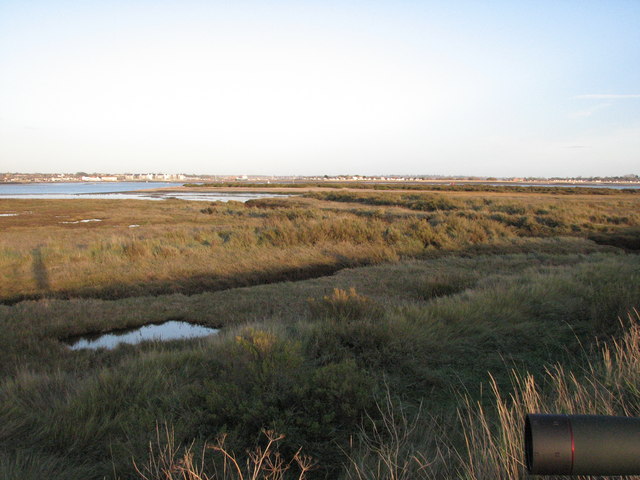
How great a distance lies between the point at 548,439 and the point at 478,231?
19.5 metres

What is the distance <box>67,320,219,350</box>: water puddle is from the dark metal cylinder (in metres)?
7.07

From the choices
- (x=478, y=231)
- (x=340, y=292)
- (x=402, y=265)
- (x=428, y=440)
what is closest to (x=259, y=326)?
(x=340, y=292)

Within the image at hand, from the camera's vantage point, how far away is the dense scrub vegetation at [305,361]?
3535 mm

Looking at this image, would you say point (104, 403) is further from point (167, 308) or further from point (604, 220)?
point (604, 220)

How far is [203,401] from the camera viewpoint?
4297 millimetres

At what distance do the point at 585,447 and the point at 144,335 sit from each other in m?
8.34

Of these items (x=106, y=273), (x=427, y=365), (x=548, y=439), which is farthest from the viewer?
(x=106, y=273)

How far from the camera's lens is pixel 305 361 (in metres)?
5.61

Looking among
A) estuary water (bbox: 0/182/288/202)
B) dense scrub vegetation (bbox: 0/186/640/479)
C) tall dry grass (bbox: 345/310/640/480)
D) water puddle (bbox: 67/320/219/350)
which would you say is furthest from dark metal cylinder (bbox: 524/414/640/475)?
estuary water (bbox: 0/182/288/202)

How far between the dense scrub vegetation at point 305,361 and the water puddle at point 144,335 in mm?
271

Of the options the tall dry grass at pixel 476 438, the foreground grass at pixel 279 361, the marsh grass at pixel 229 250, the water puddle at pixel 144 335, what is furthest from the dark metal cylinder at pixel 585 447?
the marsh grass at pixel 229 250

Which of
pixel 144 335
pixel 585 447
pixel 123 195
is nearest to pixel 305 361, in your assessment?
pixel 144 335

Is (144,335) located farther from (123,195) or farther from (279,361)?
(123,195)

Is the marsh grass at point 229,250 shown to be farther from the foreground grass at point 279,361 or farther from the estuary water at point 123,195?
the estuary water at point 123,195
